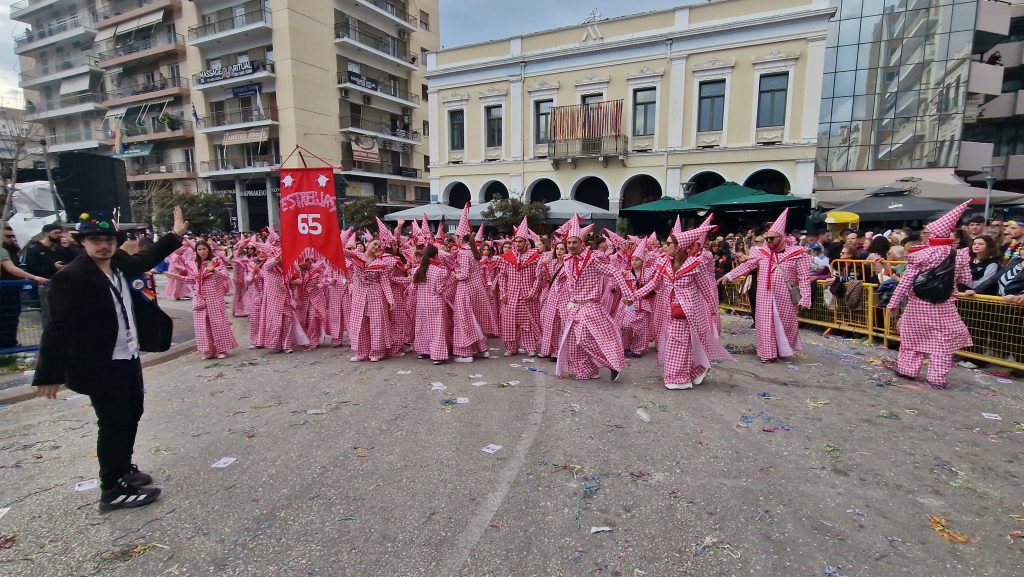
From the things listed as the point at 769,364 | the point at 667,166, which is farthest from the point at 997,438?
A: the point at 667,166

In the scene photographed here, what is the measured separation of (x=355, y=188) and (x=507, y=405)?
3442 centimetres

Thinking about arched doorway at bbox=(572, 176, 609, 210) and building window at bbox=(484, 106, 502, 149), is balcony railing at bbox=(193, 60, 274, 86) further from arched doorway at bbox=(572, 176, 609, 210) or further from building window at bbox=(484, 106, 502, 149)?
arched doorway at bbox=(572, 176, 609, 210)

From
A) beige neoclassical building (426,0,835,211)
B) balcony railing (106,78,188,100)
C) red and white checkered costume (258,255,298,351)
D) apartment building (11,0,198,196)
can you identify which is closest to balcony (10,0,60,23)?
apartment building (11,0,198,196)

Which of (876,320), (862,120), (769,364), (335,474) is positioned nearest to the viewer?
(335,474)

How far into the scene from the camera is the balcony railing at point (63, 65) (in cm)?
4262

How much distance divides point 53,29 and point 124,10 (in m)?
11.3

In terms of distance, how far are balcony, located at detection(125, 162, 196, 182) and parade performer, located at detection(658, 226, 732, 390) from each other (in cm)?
4081

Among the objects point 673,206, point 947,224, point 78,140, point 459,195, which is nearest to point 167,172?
point 78,140

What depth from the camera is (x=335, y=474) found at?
3854 mm

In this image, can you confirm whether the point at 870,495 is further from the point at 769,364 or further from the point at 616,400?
the point at 769,364

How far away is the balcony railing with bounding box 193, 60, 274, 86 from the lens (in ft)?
110

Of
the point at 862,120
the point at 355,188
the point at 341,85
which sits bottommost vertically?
the point at 355,188

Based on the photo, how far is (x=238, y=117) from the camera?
1414 inches

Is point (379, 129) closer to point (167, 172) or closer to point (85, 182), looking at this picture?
point (167, 172)
